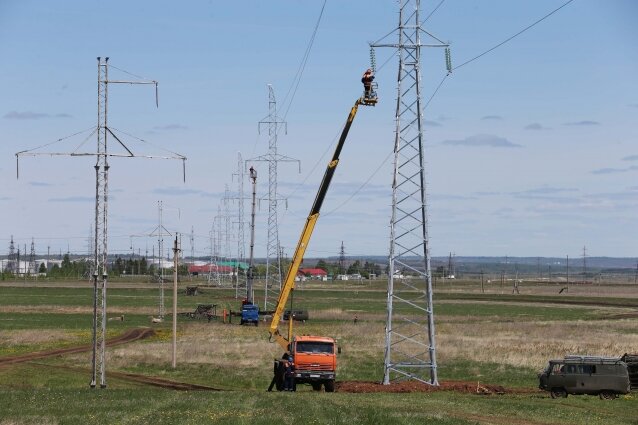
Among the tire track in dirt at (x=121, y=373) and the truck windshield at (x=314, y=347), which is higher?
A: the truck windshield at (x=314, y=347)

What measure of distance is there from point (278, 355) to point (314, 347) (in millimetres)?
18844

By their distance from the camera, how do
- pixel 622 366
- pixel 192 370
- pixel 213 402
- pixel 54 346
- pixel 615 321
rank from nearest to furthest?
pixel 213 402 < pixel 622 366 < pixel 192 370 < pixel 54 346 < pixel 615 321

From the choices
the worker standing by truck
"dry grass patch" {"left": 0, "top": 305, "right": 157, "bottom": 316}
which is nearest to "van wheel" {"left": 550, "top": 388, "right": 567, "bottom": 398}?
the worker standing by truck

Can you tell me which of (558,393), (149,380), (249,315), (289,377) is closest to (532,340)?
(249,315)

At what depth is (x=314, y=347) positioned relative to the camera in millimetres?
47594

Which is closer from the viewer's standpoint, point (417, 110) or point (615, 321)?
point (417, 110)

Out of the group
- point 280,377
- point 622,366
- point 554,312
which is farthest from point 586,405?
point 554,312

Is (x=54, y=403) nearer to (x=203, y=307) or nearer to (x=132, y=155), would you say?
(x=132, y=155)

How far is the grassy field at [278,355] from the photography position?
3288cm

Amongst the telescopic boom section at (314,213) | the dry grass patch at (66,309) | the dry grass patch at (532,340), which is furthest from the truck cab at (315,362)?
the dry grass patch at (66,309)

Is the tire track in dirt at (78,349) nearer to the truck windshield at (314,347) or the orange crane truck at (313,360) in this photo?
the orange crane truck at (313,360)

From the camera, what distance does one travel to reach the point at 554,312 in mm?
131875

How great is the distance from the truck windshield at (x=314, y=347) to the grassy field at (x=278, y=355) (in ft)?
11.5

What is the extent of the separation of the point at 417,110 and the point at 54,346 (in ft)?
129
